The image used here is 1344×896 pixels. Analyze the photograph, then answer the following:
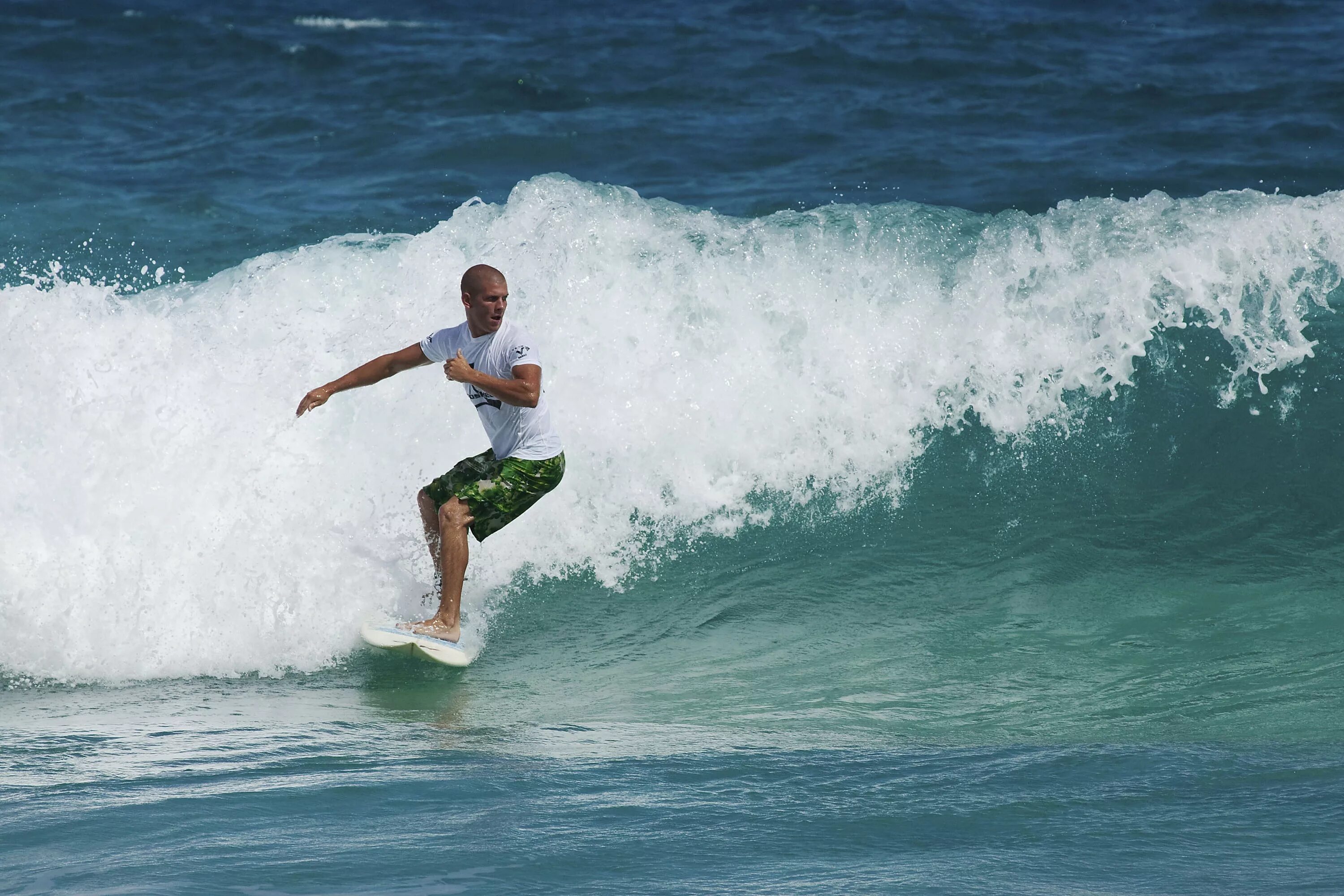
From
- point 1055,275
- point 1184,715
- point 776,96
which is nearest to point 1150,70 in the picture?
point 776,96

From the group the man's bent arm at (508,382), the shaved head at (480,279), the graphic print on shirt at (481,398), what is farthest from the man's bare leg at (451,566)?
the shaved head at (480,279)

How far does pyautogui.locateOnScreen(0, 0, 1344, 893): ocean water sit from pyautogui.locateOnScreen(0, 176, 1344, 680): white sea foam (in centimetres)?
3

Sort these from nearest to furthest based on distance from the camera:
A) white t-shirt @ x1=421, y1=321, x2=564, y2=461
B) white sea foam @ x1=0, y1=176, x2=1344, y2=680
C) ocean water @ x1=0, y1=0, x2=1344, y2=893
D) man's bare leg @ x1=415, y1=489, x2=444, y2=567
→ ocean water @ x1=0, y1=0, x2=1344, y2=893
white t-shirt @ x1=421, y1=321, x2=564, y2=461
man's bare leg @ x1=415, y1=489, x2=444, y2=567
white sea foam @ x1=0, y1=176, x2=1344, y2=680

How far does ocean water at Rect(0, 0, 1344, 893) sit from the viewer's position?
4.17 metres

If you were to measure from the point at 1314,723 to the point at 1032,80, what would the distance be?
441 inches

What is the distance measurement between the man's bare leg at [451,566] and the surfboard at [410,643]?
4cm

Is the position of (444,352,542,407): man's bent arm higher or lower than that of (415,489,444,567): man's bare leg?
higher

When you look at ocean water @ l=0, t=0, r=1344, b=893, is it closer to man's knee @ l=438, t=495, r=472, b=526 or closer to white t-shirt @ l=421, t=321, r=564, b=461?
man's knee @ l=438, t=495, r=472, b=526

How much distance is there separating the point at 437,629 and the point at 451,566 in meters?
0.29

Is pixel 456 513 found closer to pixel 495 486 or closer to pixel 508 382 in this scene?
pixel 495 486

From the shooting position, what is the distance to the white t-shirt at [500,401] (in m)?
5.84

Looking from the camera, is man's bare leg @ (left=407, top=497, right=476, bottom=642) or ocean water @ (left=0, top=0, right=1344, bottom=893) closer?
ocean water @ (left=0, top=0, right=1344, bottom=893)

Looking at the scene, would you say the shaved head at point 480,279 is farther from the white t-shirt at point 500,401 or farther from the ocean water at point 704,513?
the ocean water at point 704,513

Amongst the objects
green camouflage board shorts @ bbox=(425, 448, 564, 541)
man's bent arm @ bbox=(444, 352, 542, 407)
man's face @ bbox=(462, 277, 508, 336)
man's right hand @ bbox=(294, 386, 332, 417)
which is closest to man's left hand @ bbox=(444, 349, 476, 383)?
man's bent arm @ bbox=(444, 352, 542, 407)
